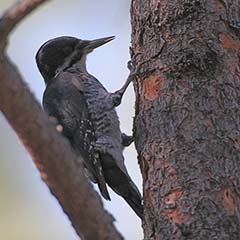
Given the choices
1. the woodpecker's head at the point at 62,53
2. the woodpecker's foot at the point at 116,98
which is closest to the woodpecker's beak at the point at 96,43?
the woodpecker's head at the point at 62,53

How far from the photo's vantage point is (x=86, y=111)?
299cm

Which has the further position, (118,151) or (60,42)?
(60,42)

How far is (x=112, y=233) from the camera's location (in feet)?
3.95

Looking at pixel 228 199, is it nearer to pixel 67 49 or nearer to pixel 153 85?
pixel 153 85

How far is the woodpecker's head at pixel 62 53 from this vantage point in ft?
10.8

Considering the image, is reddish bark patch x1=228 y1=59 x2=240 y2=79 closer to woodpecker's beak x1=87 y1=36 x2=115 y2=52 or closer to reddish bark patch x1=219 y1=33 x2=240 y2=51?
reddish bark patch x1=219 y1=33 x2=240 y2=51

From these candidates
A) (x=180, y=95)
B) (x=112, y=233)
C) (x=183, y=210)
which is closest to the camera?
(x=112, y=233)

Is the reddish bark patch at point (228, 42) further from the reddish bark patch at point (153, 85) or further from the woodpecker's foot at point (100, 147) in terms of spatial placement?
the woodpecker's foot at point (100, 147)

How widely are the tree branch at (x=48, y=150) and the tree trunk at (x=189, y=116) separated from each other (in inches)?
30.3

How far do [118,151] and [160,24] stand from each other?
0.71 metres

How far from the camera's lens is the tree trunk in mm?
1938

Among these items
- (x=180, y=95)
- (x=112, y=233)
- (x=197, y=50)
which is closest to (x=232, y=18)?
(x=197, y=50)

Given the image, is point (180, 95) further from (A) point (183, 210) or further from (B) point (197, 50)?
(A) point (183, 210)

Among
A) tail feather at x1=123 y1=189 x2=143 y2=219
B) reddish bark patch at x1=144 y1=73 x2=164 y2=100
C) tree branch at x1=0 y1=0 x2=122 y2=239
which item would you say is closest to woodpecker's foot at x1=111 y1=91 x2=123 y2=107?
tail feather at x1=123 y1=189 x2=143 y2=219
